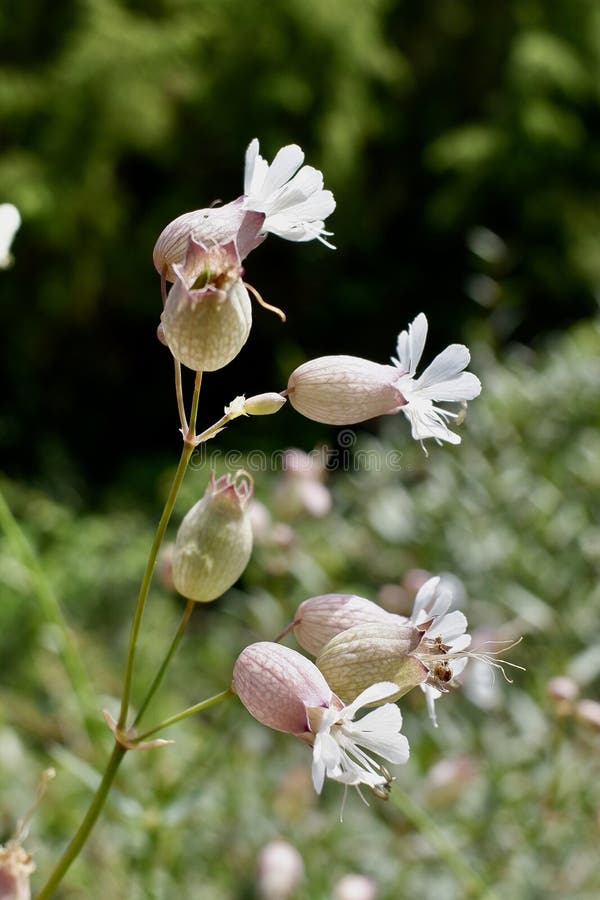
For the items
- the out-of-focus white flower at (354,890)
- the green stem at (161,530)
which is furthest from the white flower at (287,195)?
the out-of-focus white flower at (354,890)

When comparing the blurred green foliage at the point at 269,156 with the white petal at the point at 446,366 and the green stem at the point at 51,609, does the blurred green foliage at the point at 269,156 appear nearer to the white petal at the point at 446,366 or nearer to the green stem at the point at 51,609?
the green stem at the point at 51,609

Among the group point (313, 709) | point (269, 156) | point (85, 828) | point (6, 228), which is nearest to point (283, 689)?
point (313, 709)

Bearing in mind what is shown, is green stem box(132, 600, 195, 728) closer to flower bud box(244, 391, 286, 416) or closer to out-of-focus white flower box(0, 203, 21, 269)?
flower bud box(244, 391, 286, 416)

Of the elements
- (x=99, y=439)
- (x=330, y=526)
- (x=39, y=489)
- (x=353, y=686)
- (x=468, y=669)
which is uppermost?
(x=353, y=686)

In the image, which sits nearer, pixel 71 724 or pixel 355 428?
pixel 71 724

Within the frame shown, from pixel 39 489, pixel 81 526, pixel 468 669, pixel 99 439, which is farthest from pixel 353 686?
pixel 99 439

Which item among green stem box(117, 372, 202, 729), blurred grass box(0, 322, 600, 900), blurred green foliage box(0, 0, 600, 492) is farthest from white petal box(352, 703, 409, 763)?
blurred green foliage box(0, 0, 600, 492)

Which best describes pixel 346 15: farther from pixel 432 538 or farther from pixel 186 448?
pixel 186 448
